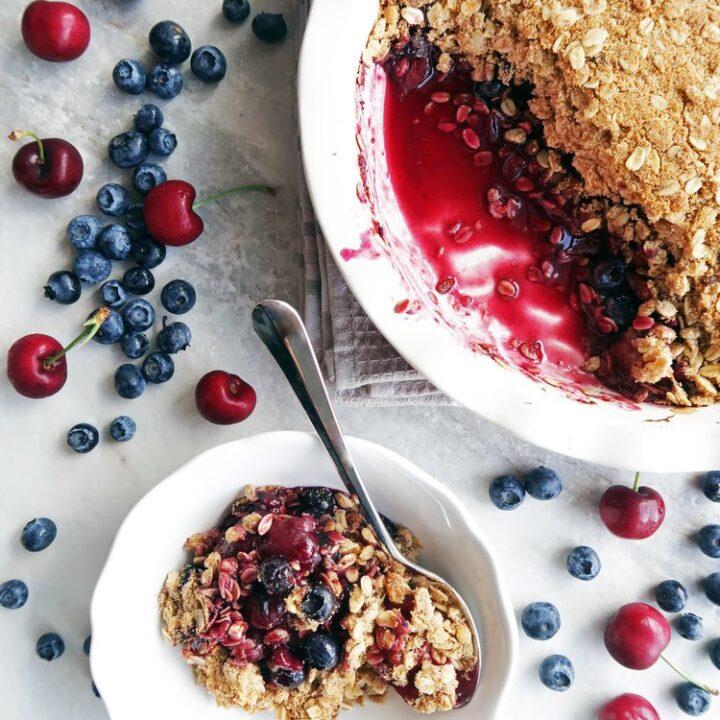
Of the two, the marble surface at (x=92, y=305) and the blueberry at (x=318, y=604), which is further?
→ the marble surface at (x=92, y=305)

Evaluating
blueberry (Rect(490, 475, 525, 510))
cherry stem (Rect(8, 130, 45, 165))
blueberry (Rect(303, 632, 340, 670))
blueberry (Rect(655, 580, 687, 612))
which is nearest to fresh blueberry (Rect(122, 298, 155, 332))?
cherry stem (Rect(8, 130, 45, 165))

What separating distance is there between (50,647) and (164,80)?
1.37 m

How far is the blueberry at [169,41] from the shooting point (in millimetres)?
1859

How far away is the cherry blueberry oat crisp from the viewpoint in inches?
64.5

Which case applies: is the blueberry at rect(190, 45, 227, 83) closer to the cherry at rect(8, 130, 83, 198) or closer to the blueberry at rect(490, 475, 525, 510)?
the cherry at rect(8, 130, 83, 198)

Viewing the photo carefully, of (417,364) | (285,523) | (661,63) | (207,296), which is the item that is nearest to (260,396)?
(207,296)

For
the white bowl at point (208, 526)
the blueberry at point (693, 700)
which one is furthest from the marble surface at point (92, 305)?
the blueberry at point (693, 700)

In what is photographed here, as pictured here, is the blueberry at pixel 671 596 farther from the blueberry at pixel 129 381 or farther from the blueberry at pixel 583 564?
the blueberry at pixel 129 381

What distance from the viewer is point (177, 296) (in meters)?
1.89

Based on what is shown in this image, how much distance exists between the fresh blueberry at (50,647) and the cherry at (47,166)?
105 centimetres

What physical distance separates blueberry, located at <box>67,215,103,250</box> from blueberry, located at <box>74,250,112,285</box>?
2cm

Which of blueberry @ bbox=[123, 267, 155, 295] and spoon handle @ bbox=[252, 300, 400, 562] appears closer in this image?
spoon handle @ bbox=[252, 300, 400, 562]

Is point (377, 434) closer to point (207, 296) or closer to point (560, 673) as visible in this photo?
point (207, 296)

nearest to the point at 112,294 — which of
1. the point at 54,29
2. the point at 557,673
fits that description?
the point at 54,29
